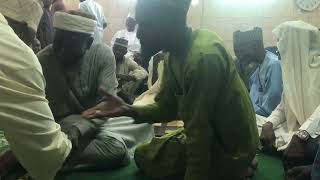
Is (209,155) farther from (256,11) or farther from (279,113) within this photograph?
(256,11)

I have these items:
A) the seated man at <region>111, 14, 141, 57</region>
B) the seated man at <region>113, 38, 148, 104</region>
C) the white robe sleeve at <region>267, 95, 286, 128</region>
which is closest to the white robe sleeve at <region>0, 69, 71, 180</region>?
the white robe sleeve at <region>267, 95, 286, 128</region>

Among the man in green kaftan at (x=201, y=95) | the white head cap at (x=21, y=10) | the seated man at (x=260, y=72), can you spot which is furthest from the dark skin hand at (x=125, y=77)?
the white head cap at (x=21, y=10)

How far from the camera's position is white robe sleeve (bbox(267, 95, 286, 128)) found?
341cm

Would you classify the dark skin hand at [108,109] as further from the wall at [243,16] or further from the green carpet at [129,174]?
the wall at [243,16]

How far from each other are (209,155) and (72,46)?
1374mm

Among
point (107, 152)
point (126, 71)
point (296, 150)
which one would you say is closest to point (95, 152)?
point (107, 152)

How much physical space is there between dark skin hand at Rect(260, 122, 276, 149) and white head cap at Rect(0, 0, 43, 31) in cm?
193

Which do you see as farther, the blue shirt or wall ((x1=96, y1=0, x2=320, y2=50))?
wall ((x1=96, y1=0, x2=320, y2=50))

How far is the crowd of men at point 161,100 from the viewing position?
4.50ft

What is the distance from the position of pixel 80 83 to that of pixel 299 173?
5.04 ft

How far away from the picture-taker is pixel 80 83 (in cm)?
306

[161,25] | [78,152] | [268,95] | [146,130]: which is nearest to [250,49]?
[268,95]

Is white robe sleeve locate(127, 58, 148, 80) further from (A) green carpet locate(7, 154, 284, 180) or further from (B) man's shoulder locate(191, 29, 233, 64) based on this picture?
(B) man's shoulder locate(191, 29, 233, 64)

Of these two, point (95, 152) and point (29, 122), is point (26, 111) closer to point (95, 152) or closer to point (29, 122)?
point (29, 122)
